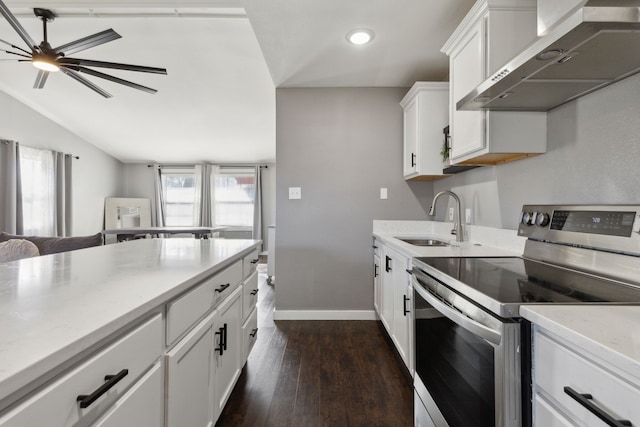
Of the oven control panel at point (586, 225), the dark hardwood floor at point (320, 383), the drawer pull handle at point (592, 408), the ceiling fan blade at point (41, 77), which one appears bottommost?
the dark hardwood floor at point (320, 383)

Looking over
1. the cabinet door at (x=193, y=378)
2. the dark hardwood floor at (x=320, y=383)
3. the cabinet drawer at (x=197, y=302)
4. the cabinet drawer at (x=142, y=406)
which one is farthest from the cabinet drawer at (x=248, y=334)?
the cabinet drawer at (x=142, y=406)

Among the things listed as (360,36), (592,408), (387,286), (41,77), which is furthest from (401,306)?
(41,77)

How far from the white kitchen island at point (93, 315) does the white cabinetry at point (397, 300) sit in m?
0.97

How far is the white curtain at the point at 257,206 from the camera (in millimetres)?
7105

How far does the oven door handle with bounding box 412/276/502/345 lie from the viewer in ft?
2.71

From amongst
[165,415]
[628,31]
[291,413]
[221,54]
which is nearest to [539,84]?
[628,31]

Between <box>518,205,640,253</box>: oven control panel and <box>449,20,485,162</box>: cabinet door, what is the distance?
0.44 metres

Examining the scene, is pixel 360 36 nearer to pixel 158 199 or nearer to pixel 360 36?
pixel 360 36

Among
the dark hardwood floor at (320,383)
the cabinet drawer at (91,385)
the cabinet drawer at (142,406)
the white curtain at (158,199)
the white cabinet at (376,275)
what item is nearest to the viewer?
Answer: the cabinet drawer at (91,385)

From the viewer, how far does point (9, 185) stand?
4461mm

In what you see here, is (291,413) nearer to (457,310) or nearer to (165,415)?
(165,415)

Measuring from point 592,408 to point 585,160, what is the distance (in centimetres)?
110

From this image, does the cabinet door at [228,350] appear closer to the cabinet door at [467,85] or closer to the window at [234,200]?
the cabinet door at [467,85]

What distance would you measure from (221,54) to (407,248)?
297 cm
